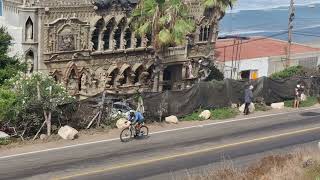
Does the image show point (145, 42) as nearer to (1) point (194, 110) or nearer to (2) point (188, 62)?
(2) point (188, 62)

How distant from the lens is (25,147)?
25.6 meters

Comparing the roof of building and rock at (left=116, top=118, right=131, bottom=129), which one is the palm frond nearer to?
rock at (left=116, top=118, right=131, bottom=129)

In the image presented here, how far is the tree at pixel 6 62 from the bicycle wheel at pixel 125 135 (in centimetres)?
753

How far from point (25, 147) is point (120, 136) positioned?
12.8 feet

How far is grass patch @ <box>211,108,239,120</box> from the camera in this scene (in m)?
33.3

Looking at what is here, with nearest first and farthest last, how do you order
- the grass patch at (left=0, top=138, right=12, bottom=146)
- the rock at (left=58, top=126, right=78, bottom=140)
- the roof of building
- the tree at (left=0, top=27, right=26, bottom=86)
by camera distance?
1. the grass patch at (left=0, top=138, right=12, bottom=146)
2. the rock at (left=58, top=126, right=78, bottom=140)
3. the tree at (left=0, top=27, right=26, bottom=86)
4. the roof of building

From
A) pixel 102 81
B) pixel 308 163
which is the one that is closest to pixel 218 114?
pixel 102 81

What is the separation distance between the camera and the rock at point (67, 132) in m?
26.9

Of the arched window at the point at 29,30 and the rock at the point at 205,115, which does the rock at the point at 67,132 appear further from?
the arched window at the point at 29,30

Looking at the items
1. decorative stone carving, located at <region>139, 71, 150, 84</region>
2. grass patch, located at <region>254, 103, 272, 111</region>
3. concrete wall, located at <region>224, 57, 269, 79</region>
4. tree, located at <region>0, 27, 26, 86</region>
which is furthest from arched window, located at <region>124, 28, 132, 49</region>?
concrete wall, located at <region>224, 57, 269, 79</region>

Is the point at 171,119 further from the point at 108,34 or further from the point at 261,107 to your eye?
the point at 108,34

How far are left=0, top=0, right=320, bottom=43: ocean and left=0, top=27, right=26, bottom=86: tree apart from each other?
68974 millimetres

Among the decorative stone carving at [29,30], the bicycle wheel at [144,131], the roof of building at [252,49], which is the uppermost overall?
the decorative stone carving at [29,30]

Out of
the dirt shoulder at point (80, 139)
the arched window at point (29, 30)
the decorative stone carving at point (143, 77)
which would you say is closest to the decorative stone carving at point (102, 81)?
the decorative stone carving at point (143, 77)
